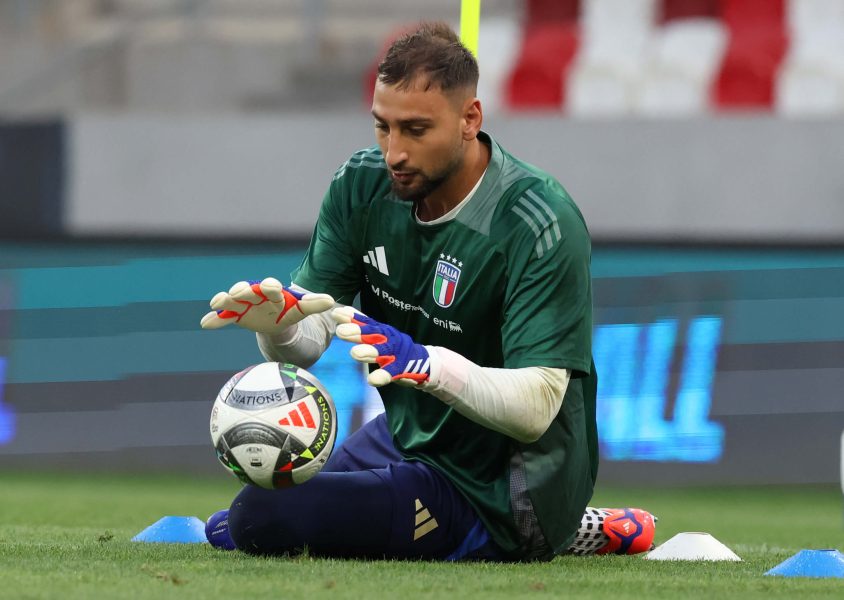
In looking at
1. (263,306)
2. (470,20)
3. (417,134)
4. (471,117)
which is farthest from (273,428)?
(470,20)

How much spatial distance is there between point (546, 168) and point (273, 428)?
18.5ft

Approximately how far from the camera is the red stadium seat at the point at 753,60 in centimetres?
1033

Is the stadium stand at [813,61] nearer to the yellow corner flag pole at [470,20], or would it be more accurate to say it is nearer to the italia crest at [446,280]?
the yellow corner flag pole at [470,20]

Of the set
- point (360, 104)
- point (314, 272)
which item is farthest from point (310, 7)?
point (314, 272)

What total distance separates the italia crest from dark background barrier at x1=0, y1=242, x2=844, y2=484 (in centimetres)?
434

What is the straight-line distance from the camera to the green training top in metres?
3.97

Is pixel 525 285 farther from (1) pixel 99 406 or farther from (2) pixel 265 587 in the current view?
(1) pixel 99 406

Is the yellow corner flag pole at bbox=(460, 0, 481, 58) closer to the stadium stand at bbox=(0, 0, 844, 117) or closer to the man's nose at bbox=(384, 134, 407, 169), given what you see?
the man's nose at bbox=(384, 134, 407, 169)

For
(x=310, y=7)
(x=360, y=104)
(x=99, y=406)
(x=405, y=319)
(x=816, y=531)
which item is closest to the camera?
(x=405, y=319)

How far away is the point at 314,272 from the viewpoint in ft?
14.6

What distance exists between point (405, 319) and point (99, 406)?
5.03m

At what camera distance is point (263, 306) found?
13.1 feet

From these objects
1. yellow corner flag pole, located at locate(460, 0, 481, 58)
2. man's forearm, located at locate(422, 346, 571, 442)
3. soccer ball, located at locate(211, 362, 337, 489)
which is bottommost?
soccer ball, located at locate(211, 362, 337, 489)

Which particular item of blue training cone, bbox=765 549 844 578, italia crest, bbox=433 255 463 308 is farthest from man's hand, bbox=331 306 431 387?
blue training cone, bbox=765 549 844 578
